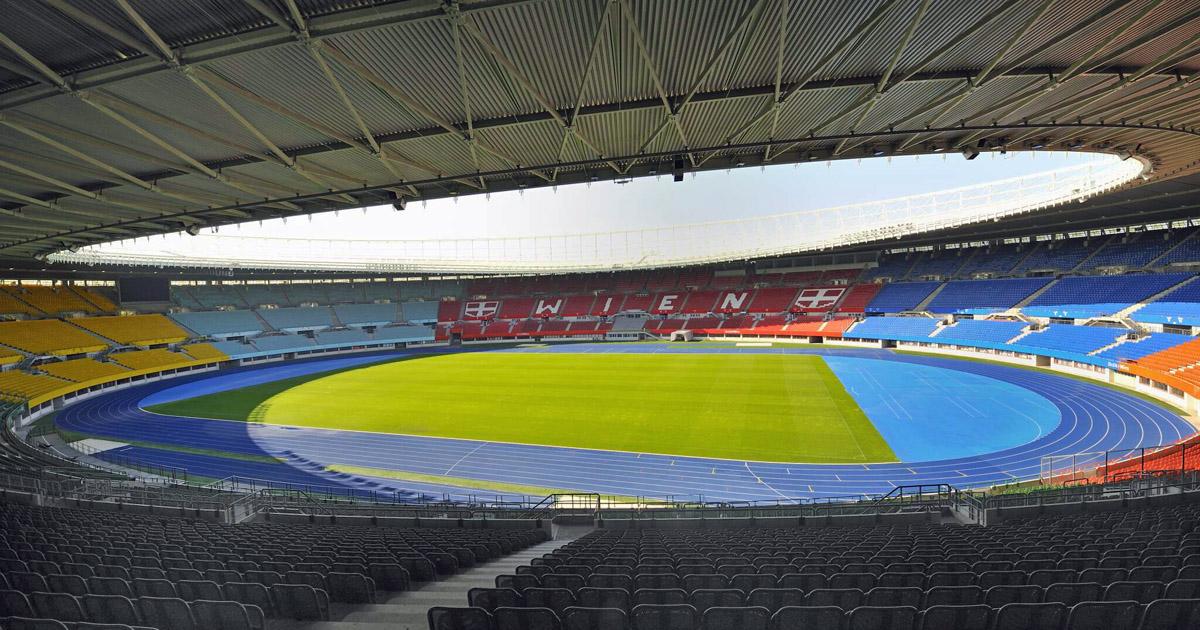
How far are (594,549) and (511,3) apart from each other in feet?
25.3

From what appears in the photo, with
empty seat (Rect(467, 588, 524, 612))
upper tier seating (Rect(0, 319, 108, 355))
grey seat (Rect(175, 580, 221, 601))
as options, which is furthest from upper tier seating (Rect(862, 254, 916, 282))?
upper tier seating (Rect(0, 319, 108, 355))

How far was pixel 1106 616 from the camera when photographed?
3.18m

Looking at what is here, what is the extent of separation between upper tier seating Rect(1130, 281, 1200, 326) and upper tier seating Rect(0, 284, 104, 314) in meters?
77.9

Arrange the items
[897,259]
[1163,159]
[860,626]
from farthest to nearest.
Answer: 1. [897,259]
2. [1163,159]
3. [860,626]

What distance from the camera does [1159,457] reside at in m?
15.1

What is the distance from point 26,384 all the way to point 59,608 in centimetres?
3967

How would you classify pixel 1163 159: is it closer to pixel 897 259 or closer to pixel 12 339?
pixel 897 259

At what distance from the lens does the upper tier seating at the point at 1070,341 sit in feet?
104

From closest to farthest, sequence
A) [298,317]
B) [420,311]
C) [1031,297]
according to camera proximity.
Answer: [1031,297] < [298,317] < [420,311]

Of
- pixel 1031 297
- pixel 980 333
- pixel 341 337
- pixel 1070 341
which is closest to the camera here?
pixel 1070 341

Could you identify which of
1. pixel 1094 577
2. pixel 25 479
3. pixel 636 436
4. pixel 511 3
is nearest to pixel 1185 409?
pixel 636 436

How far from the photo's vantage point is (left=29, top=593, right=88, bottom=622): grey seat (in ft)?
12.6

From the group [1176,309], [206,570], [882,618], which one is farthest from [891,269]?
[206,570]

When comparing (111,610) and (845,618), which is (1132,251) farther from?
(111,610)
